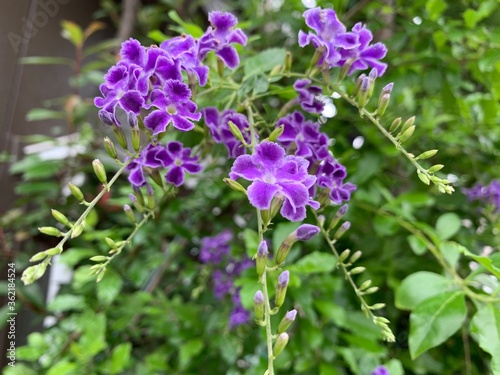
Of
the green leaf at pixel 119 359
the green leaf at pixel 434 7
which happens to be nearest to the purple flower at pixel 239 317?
the green leaf at pixel 119 359

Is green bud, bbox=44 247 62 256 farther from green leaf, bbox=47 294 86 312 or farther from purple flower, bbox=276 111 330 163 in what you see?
green leaf, bbox=47 294 86 312

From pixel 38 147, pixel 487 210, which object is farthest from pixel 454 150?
pixel 38 147

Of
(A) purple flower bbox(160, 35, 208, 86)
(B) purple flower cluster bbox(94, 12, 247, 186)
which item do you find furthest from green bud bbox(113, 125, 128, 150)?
(A) purple flower bbox(160, 35, 208, 86)

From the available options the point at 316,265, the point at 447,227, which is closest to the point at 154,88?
the point at 316,265

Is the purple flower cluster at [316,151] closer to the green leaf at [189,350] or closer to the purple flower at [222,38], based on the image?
the purple flower at [222,38]

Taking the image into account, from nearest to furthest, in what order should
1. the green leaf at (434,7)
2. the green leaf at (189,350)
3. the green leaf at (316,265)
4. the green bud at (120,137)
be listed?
the green bud at (120,137) < the green leaf at (316,265) < the green leaf at (434,7) < the green leaf at (189,350)

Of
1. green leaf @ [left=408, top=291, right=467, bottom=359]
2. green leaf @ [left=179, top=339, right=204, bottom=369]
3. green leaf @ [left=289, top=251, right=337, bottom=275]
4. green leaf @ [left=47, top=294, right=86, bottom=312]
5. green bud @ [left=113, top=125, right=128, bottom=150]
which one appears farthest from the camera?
green leaf @ [left=47, top=294, right=86, bottom=312]

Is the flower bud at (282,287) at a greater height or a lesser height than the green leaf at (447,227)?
greater

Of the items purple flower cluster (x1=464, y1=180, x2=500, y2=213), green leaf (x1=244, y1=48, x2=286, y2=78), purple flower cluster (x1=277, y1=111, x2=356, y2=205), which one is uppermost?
green leaf (x1=244, y1=48, x2=286, y2=78)
